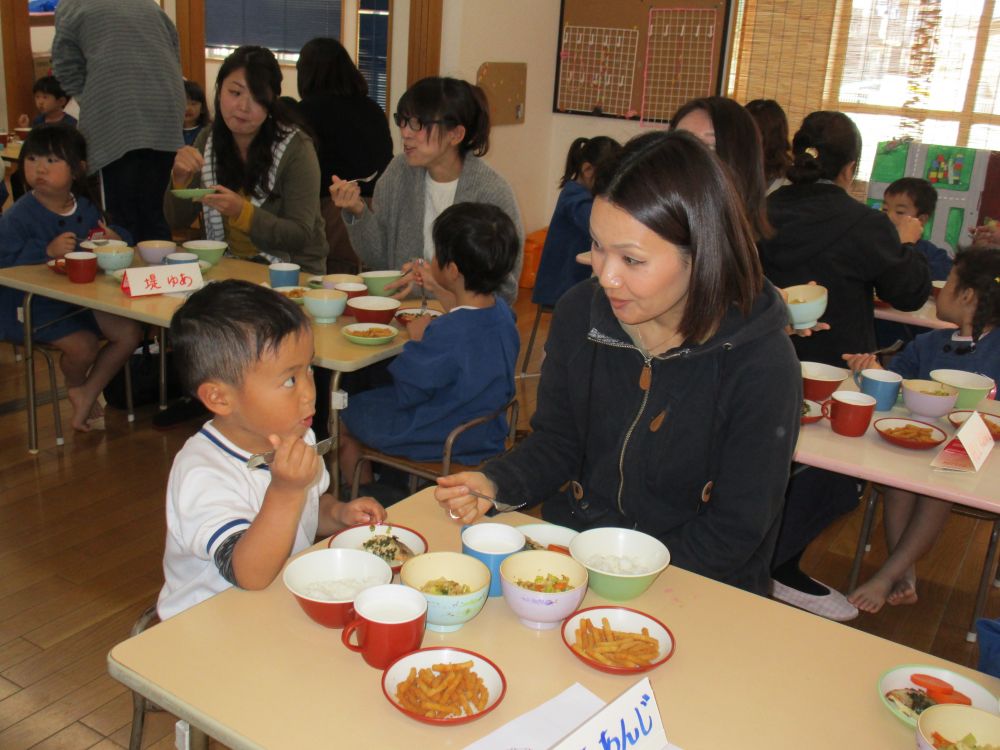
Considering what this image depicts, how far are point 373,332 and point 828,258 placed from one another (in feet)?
4.67

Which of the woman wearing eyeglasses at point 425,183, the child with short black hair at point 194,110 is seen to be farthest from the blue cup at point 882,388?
the child with short black hair at point 194,110

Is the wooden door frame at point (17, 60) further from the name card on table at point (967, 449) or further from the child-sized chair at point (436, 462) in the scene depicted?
the name card on table at point (967, 449)

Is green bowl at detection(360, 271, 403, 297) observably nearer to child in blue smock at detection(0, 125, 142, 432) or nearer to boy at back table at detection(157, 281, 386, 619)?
child in blue smock at detection(0, 125, 142, 432)

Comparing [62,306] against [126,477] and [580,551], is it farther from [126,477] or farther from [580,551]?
[580,551]

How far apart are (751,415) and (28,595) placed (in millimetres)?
2030

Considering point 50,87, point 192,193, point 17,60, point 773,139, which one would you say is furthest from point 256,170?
point 17,60

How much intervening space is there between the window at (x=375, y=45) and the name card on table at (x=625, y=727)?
→ 4992mm

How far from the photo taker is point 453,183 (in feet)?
10.7

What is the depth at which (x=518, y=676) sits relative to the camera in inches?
43.2

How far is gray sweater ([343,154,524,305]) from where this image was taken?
10.5 feet

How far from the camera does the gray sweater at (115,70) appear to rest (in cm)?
382

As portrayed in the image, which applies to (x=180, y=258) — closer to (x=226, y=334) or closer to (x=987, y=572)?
(x=226, y=334)

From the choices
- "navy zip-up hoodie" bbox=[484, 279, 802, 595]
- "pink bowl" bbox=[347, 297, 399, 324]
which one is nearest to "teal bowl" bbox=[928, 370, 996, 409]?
"navy zip-up hoodie" bbox=[484, 279, 802, 595]

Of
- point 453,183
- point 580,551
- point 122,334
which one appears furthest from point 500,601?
point 122,334
